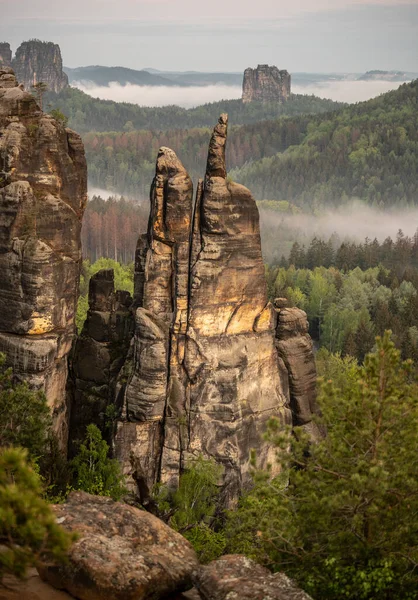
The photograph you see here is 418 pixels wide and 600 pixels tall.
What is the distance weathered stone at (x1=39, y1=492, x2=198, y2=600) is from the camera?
1150 inches

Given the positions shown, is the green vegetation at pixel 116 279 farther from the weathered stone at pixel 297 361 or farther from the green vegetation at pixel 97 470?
the green vegetation at pixel 97 470

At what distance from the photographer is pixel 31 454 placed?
137 feet

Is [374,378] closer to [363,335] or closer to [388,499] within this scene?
[388,499]

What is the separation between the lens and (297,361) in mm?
61312

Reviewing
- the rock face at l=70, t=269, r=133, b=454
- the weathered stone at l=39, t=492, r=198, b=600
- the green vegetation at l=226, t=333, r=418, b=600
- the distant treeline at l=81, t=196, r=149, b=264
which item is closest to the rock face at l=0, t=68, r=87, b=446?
the rock face at l=70, t=269, r=133, b=454

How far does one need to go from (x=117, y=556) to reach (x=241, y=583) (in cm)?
444

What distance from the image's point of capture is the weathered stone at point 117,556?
29219 mm

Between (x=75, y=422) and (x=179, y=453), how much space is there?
31.5 ft

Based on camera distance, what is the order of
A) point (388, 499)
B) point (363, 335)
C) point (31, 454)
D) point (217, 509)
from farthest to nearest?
point (363, 335) → point (217, 509) → point (31, 454) → point (388, 499)

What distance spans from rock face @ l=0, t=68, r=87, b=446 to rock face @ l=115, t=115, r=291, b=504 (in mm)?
5348

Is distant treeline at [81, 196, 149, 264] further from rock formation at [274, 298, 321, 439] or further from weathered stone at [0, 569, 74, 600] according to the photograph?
weathered stone at [0, 569, 74, 600]

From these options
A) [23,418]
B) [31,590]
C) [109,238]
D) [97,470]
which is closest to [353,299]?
[109,238]

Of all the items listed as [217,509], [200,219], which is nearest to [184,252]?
[200,219]

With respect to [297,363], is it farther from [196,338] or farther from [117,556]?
[117,556]
